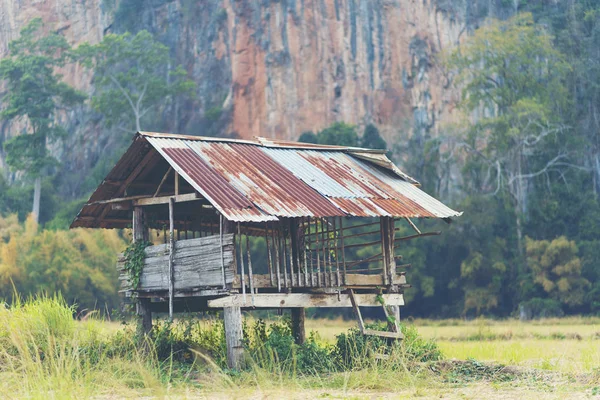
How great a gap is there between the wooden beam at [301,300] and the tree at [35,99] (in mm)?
39102

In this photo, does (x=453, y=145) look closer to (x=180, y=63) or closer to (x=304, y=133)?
(x=304, y=133)

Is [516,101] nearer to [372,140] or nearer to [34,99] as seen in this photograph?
[372,140]

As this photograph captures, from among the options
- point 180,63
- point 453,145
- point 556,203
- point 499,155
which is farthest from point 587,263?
point 180,63

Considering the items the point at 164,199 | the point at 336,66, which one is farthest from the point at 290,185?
the point at 336,66

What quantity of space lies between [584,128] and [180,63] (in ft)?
89.1

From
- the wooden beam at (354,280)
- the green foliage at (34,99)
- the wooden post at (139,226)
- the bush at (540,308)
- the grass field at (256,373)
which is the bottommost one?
the bush at (540,308)

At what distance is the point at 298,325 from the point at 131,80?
42.0m

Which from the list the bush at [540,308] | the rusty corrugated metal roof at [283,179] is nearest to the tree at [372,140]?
the bush at [540,308]

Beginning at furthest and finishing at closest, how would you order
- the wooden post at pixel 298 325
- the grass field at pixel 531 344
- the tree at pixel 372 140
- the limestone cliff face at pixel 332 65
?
1. the limestone cliff face at pixel 332 65
2. the tree at pixel 372 140
3. the wooden post at pixel 298 325
4. the grass field at pixel 531 344

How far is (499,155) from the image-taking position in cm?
4444

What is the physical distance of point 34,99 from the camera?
2274 inches

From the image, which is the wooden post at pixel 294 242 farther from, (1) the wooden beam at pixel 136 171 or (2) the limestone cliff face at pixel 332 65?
(2) the limestone cliff face at pixel 332 65

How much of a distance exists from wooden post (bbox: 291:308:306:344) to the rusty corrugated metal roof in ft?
9.59

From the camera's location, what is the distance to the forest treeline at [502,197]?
39.7 m
